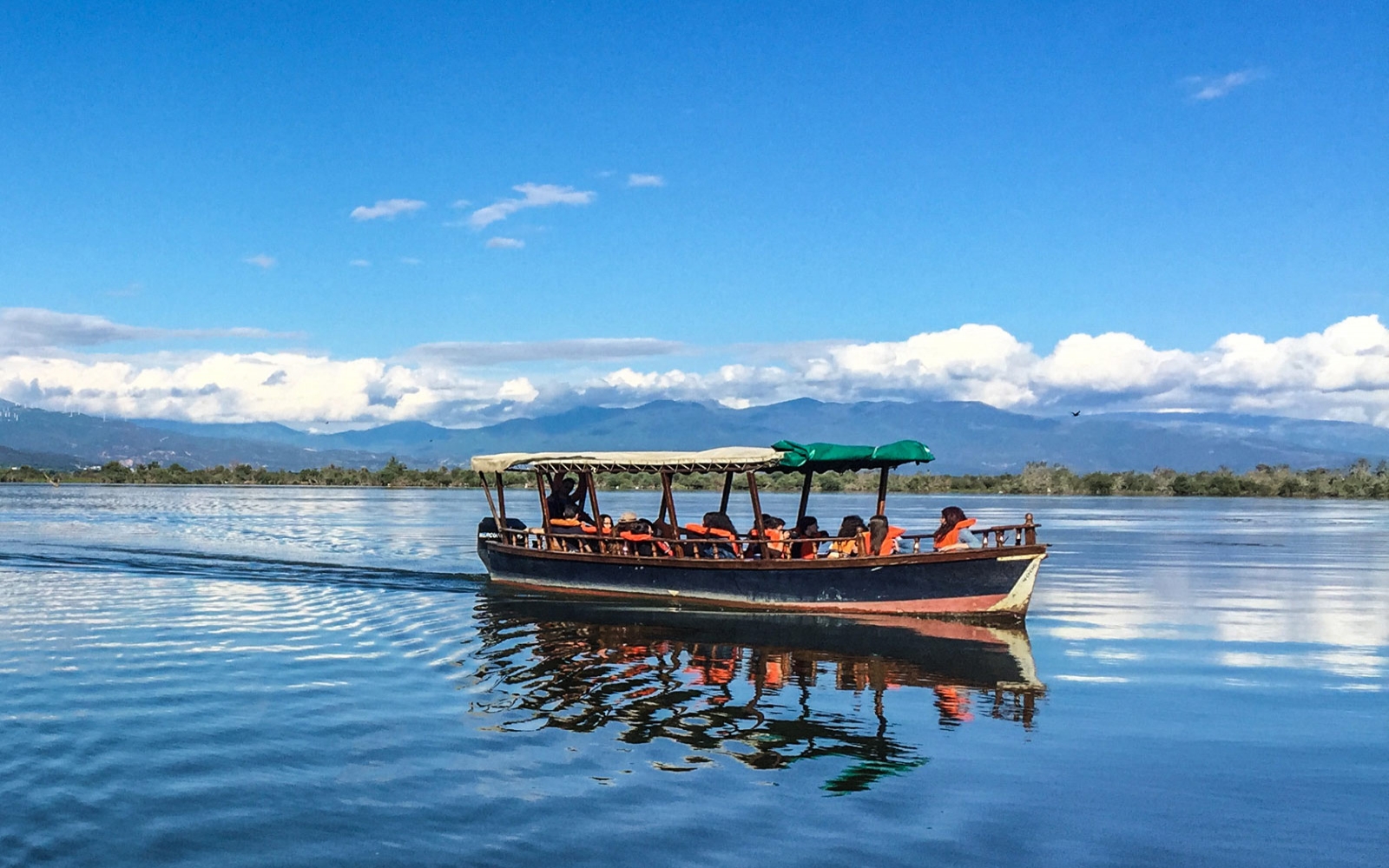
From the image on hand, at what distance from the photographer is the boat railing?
19844mm

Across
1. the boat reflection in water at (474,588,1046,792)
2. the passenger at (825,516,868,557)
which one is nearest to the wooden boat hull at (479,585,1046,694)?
the boat reflection in water at (474,588,1046,792)

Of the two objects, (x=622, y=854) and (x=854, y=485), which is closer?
(x=622, y=854)

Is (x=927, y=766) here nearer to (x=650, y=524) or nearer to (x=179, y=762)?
(x=179, y=762)

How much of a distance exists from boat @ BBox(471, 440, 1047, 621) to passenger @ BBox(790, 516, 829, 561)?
0.19 metres

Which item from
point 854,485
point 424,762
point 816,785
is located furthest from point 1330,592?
point 854,485

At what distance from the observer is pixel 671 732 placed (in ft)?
38.3

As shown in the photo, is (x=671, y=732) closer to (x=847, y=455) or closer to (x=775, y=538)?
(x=775, y=538)

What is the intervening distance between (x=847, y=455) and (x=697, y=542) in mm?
3120

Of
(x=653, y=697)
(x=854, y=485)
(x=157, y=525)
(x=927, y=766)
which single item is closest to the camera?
(x=927, y=766)

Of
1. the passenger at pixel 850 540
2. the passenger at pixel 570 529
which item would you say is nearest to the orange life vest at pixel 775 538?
the passenger at pixel 850 540

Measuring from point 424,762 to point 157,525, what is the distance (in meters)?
39.8

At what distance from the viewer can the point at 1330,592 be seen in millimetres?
25406

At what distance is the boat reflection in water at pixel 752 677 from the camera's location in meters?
11.4

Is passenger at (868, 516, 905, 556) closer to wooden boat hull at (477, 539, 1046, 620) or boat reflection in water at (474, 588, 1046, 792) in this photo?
wooden boat hull at (477, 539, 1046, 620)
